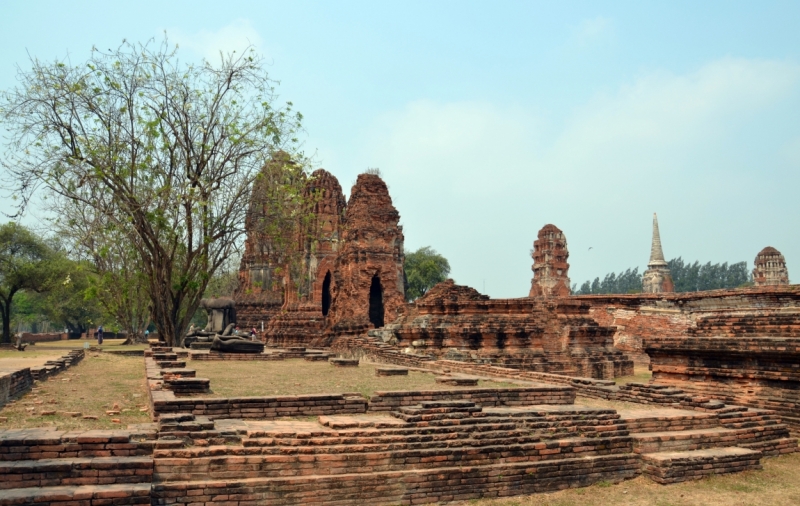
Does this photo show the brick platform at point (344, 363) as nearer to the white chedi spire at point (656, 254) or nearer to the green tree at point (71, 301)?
the green tree at point (71, 301)

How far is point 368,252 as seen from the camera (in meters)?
22.9

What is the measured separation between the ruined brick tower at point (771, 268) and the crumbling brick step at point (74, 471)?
35.1m

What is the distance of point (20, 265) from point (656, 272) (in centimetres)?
3799

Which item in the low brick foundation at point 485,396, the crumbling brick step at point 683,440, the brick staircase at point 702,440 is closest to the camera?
the brick staircase at point 702,440

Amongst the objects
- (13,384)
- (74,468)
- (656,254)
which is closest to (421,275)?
(656,254)

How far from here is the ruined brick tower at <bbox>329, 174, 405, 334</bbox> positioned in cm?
2289

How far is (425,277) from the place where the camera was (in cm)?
5522

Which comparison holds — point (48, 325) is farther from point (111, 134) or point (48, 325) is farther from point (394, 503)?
point (394, 503)

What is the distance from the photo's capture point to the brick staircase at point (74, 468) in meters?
4.56

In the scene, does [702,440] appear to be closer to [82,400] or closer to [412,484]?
[412,484]

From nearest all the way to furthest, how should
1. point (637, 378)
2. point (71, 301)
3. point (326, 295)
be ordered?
1. point (637, 378)
2. point (326, 295)
3. point (71, 301)

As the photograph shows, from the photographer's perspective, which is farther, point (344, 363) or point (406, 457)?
point (344, 363)

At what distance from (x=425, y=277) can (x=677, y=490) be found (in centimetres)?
4907

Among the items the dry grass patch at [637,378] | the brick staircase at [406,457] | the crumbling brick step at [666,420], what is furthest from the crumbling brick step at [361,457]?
the dry grass patch at [637,378]
